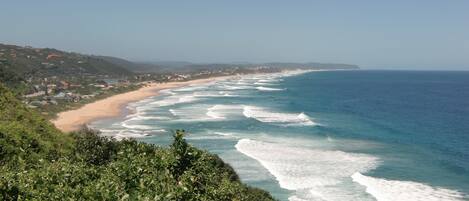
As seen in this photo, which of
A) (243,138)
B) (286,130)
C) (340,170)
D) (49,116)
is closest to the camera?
(340,170)

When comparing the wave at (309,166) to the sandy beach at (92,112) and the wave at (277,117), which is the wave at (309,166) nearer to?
the wave at (277,117)

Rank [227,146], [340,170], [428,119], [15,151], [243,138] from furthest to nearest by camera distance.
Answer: [428,119]
[243,138]
[227,146]
[340,170]
[15,151]

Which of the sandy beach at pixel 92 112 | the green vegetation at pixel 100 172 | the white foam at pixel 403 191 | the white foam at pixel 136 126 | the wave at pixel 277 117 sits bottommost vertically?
the sandy beach at pixel 92 112

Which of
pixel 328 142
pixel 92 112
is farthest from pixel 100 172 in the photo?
pixel 92 112

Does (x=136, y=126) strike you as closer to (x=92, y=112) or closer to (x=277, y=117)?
(x=92, y=112)

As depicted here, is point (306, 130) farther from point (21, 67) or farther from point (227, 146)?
point (21, 67)

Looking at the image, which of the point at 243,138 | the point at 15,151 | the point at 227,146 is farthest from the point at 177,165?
the point at 243,138

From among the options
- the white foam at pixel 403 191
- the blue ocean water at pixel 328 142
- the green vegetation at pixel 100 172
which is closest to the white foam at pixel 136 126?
the blue ocean water at pixel 328 142

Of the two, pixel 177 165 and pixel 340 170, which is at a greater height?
pixel 177 165
